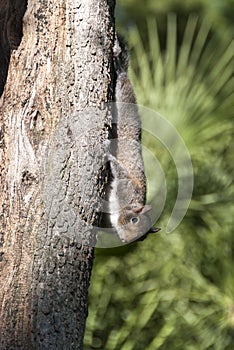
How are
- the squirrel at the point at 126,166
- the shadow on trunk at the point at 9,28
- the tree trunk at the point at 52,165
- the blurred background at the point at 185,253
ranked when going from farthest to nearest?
1. the blurred background at the point at 185,253
2. the squirrel at the point at 126,166
3. the shadow on trunk at the point at 9,28
4. the tree trunk at the point at 52,165

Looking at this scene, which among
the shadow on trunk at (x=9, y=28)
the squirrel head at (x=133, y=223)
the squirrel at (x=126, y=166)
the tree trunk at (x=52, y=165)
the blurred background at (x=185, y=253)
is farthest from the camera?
the blurred background at (x=185, y=253)

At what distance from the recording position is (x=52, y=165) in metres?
1.70

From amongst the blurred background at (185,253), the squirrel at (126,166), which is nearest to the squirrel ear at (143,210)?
the squirrel at (126,166)

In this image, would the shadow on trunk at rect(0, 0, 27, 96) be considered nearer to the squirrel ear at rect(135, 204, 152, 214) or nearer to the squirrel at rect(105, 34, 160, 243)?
the squirrel at rect(105, 34, 160, 243)

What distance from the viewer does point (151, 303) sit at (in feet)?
Answer: 9.04

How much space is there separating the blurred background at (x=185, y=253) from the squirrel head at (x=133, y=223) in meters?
0.36

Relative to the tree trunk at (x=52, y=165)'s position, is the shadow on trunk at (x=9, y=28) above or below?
above

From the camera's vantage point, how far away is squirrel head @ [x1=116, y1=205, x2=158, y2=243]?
2230 millimetres

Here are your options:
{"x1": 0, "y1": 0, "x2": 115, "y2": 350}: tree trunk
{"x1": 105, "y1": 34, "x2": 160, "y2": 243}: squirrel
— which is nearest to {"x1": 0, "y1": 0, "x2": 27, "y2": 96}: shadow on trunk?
{"x1": 0, "y1": 0, "x2": 115, "y2": 350}: tree trunk

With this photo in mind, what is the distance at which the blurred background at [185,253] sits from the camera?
2.74 meters

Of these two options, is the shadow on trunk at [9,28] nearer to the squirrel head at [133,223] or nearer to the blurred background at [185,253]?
the squirrel head at [133,223]

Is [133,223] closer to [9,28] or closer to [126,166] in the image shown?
[126,166]

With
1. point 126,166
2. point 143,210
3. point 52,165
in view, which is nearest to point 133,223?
point 143,210

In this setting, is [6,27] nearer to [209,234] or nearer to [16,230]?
[16,230]
